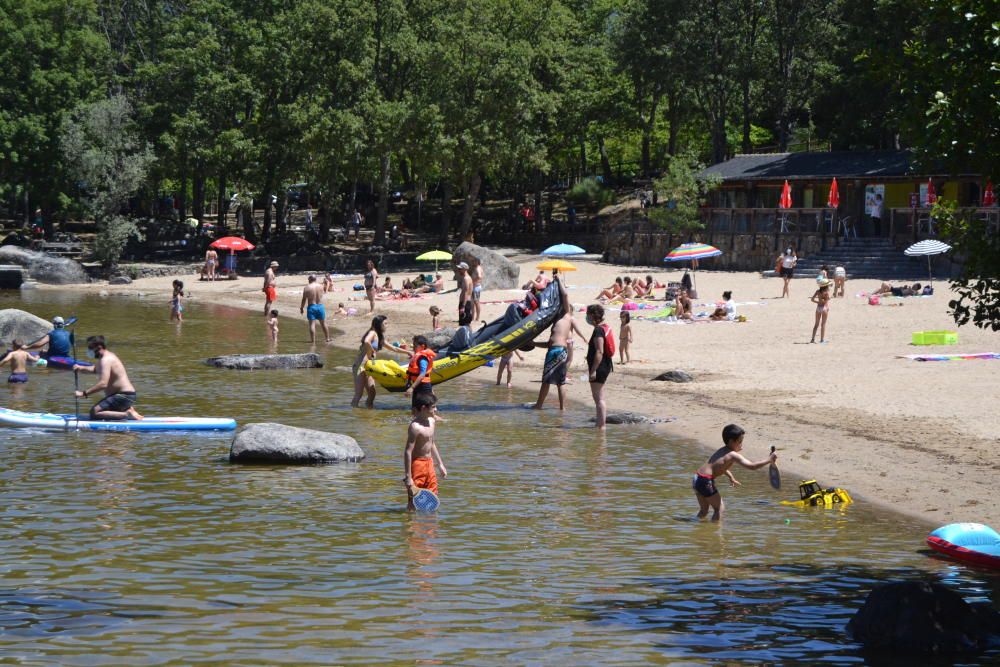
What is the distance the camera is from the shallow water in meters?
8.89

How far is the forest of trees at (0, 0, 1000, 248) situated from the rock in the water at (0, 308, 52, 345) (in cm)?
2256

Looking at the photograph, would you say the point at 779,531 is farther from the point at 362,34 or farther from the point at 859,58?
the point at 362,34

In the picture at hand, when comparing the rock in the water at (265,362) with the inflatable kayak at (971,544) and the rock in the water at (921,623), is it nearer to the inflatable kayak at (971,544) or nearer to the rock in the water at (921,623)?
the inflatable kayak at (971,544)

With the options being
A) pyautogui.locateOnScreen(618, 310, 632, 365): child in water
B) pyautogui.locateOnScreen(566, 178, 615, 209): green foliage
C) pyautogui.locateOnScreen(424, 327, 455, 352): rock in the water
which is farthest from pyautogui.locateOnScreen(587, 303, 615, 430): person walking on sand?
pyautogui.locateOnScreen(566, 178, 615, 209): green foliage

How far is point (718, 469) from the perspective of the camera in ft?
41.2

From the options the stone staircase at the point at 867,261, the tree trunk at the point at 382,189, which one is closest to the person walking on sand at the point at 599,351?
the stone staircase at the point at 867,261

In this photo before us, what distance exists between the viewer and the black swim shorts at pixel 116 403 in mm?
18016

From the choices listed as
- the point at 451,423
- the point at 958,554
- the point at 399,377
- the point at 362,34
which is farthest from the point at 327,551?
the point at 362,34

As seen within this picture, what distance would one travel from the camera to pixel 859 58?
33.5 feet

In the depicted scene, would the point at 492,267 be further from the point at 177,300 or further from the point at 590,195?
the point at 590,195

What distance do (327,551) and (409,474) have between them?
5.05ft

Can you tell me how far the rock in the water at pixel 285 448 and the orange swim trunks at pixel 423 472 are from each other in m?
3.22

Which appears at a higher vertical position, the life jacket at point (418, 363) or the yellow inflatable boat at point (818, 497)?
the life jacket at point (418, 363)

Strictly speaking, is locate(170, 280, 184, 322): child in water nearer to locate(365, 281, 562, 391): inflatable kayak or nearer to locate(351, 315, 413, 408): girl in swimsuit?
locate(351, 315, 413, 408): girl in swimsuit
